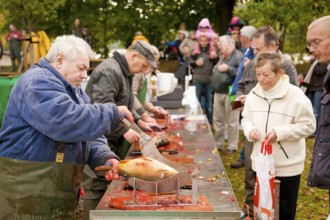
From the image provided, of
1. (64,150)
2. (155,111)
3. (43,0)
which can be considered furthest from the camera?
(43,0)

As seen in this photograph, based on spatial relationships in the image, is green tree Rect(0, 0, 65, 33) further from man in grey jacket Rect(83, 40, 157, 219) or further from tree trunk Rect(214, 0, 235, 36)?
man in grey jacket Rect(83, 40, 157, 219)

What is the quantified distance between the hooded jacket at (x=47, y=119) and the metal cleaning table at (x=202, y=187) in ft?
1.38

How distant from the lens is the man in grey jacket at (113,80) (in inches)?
169

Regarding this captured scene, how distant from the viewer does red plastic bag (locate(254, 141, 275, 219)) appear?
3.98m

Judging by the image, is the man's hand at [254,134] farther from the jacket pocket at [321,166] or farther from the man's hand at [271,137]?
the jacket pocket at [321,166]

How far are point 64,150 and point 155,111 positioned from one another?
3.09 meters

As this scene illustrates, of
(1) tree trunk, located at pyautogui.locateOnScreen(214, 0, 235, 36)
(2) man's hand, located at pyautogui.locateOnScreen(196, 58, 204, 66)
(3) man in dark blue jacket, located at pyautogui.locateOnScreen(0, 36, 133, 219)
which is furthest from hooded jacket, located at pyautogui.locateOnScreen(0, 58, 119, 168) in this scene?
(1) tree trunk, located at pyautogui.locateOnScreen(214, 0, 235, 36)

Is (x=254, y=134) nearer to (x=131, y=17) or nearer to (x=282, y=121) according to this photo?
(x=282, y=121)

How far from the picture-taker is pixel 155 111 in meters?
6.00

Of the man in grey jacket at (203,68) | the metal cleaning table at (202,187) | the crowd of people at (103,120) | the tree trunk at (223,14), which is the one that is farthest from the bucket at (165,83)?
the tree trunk at (223,14)

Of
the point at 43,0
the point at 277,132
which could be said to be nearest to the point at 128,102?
the point at 277,132

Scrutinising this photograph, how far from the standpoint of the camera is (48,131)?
2.76m

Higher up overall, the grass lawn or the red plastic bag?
the red plastic bag

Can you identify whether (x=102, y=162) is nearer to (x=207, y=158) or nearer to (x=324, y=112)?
(x=207, y=158)
